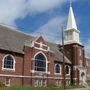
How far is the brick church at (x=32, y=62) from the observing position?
41.0 metres

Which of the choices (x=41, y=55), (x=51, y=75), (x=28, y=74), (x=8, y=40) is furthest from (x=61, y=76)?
(x=8, y=40)

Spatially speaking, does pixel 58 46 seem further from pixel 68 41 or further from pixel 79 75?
pixel 79 75

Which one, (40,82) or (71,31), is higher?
(71,31)

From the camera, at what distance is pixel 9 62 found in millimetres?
41156

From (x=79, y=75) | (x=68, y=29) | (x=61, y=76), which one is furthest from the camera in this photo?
(x=68, y=29)

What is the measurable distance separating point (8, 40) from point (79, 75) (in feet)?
84.2

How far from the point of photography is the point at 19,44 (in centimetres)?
4547

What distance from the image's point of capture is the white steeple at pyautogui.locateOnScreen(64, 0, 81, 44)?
64625mm

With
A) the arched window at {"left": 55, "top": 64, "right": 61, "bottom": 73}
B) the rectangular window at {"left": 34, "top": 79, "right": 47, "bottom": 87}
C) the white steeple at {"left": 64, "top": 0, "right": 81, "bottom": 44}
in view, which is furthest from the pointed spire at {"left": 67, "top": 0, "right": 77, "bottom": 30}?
the rectangular window at {"left": 34, "top": 79, "right": 47, "bottom": 87}

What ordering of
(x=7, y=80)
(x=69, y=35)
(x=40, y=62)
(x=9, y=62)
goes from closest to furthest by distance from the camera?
1. (x=7, y=80)
2. (x=9, y=62)
3. (x=40, y=62)
4. (x=69, y=35)

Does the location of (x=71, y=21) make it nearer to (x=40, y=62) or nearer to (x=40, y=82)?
(x=40, y=62)

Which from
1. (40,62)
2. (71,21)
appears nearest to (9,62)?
(40,62)

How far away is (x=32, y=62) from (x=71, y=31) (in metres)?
23.5

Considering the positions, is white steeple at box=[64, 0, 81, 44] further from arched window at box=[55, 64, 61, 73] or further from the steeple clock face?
arched window at box=[55, 64, 61, 73]
